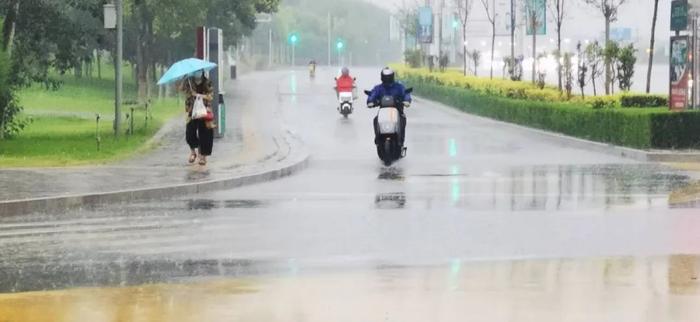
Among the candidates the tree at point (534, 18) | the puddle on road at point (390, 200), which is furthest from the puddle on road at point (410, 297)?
the tree at point (534, 18)

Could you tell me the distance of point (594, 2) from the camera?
47750 millimetres

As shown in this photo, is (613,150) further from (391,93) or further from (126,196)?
(126,196)

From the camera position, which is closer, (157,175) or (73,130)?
(157,175)

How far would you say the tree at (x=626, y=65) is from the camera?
38.8m

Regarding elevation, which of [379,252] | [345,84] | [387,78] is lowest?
[379,252]

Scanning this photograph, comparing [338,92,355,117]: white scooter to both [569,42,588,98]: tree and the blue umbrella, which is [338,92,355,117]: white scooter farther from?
the blue umbrella

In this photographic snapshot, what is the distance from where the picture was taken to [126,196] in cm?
1969

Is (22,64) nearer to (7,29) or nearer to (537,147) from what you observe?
(7,29)

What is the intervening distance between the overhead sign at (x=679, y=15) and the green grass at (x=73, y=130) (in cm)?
1222

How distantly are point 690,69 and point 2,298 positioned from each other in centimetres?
2323

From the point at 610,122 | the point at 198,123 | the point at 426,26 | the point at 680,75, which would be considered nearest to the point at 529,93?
the point at 610,122

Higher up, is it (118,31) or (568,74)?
(118,31)

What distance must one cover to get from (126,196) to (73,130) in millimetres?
22501

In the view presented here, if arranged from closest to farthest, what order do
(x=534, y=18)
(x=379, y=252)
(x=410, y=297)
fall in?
1. (x=410, y=297)
2. (x=379, y=252)
3. (x=534, y=18)
